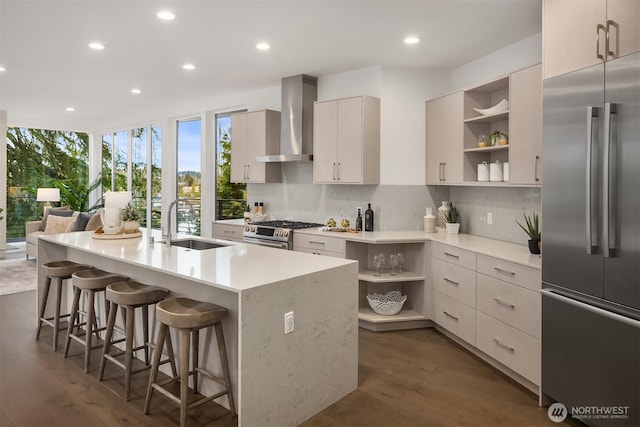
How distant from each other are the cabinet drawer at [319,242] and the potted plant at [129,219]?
1.58m

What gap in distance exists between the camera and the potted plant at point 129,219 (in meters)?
3.99

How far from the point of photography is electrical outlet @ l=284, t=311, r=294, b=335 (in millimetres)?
2414

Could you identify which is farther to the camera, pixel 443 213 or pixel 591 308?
pixel 443 213

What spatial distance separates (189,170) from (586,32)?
20.3 ft

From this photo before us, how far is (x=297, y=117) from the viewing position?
5215 millimetres

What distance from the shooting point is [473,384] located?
3.08 metres

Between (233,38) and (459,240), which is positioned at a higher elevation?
(233,38)

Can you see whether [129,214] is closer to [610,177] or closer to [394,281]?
[394,281]

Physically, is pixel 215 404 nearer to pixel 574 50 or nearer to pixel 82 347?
pixel 82 347

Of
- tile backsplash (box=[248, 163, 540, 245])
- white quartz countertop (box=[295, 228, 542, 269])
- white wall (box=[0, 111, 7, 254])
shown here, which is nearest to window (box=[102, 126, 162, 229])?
white wall (box=[0, 111, 7, 254])

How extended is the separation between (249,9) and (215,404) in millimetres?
2770

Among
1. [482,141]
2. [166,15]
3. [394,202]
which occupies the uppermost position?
[166,15]

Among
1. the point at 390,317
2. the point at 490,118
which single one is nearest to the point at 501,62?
the point at 490,118

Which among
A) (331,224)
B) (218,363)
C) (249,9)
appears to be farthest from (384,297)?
(249,9)
